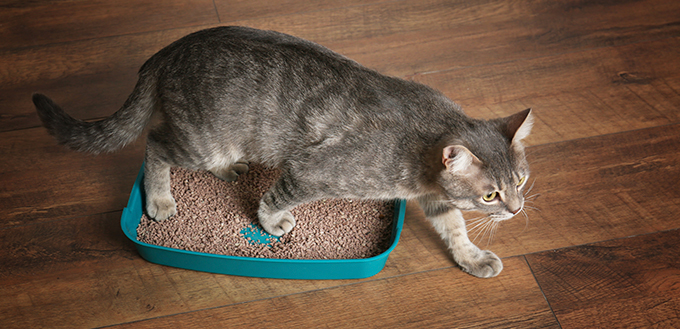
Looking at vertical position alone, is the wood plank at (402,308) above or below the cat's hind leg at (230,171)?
below

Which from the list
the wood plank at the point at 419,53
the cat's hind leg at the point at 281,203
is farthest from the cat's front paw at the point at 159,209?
the wood plank at the point at 419,53

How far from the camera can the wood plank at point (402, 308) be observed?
1.45 meters

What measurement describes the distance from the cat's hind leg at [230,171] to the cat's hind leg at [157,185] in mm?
165

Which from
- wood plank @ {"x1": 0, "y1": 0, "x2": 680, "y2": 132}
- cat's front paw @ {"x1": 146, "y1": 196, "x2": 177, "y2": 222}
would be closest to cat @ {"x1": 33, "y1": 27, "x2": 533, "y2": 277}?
cat's front paw @ {"x1": 146, "y1": 196, "x2": 177, "y2": 222}

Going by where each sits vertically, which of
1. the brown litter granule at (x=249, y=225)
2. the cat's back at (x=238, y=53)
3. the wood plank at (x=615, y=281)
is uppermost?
the cat's back at (x=238, y=53)

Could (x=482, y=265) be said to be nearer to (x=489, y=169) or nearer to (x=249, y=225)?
(x=489, y=169)

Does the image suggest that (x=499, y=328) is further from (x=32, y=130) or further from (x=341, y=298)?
(x=32, y=130)

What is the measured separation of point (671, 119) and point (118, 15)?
7.34ft

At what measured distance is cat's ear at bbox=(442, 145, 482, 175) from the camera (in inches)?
47.0

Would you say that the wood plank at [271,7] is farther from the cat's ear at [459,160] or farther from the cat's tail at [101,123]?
the cat's ear at [459,160]

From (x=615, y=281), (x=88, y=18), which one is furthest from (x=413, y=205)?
(x=88, y=18)

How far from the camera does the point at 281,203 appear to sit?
1.47 m

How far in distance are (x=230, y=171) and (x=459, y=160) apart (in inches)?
31.8

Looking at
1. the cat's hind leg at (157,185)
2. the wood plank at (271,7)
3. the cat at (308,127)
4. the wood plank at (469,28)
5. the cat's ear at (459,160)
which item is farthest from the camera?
the wood plank at (271,7)
